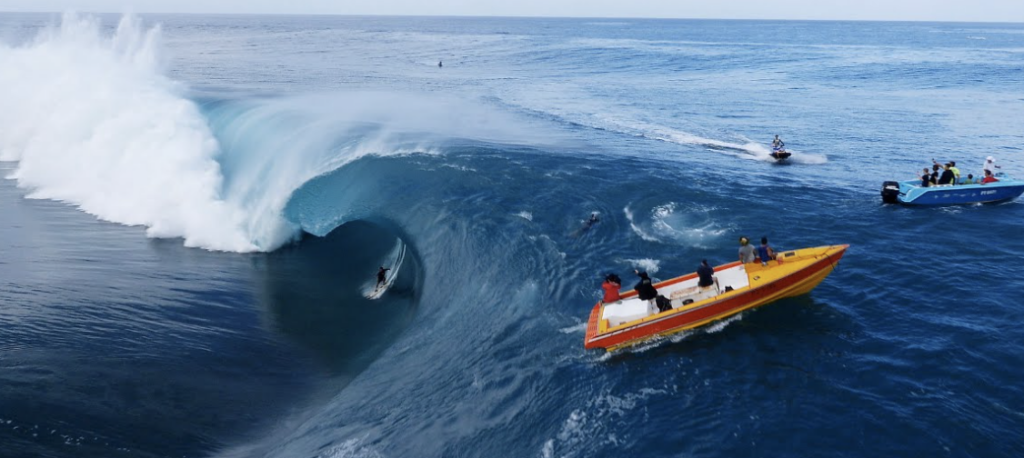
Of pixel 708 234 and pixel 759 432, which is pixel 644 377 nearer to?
pixel 759 432

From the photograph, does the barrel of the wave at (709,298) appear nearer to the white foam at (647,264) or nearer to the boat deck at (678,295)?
the boat deck at (678,295)

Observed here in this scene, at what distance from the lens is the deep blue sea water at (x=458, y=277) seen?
58.7ft

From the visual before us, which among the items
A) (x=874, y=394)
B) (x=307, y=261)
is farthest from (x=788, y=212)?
(x=307, y=261)

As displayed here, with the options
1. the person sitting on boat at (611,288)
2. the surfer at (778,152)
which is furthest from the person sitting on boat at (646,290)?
the surfer at (778,152)

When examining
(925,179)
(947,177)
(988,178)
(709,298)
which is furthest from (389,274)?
(988,178)

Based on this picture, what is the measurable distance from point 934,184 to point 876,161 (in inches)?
415

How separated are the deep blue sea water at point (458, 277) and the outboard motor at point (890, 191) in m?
0.60

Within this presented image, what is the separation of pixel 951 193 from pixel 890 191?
3.53 m

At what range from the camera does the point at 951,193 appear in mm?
35500

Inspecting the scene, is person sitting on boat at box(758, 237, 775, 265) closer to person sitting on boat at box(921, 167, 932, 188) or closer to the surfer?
person sitting on boat at box(921, 167, 932, 188)

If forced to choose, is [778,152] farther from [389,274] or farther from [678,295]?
[389,274]

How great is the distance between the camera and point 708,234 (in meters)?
30.8

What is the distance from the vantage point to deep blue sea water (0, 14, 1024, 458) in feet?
58.7

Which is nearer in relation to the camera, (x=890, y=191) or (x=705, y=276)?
(x=705, y=276)
